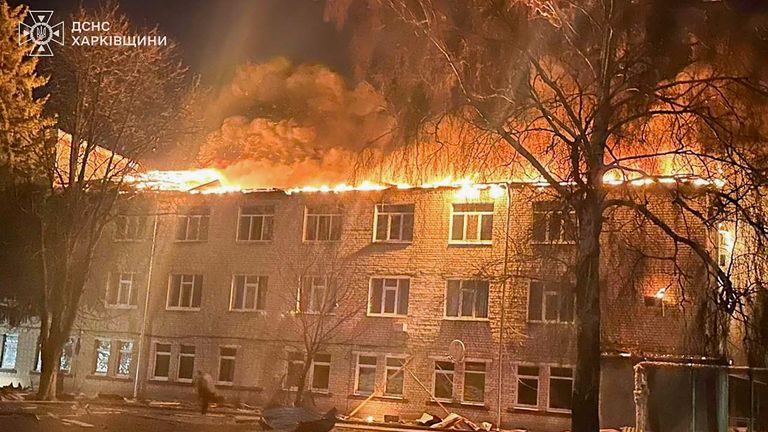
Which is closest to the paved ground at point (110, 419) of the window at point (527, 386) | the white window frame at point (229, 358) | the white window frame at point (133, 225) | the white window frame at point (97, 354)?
the white window frame at point (229, 358)

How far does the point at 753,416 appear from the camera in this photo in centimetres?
2555

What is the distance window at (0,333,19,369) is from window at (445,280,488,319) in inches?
793

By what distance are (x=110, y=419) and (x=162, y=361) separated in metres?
11.2

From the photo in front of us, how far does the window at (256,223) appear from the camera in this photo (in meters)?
33.4

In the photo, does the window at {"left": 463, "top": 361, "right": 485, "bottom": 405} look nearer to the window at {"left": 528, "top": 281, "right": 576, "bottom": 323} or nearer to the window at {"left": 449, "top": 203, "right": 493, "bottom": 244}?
the window at {"left": 528, "top": 281, "right": 576, "bottom": 323}

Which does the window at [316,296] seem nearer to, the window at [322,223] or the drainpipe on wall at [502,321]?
the window at [322,223]

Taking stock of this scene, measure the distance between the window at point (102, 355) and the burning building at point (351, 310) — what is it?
6 cm

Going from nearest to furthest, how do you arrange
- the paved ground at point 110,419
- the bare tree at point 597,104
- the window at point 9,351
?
the bare tree at point 597,104, the paved ground at point 110,419, the window at point 9,351

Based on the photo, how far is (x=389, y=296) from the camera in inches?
1200

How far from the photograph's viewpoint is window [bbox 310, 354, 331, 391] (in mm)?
30770

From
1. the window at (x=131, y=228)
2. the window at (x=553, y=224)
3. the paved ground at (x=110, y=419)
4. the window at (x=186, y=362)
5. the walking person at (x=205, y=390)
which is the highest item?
the window at (x=131, y=228)

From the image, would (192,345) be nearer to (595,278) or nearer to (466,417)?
(466,417)

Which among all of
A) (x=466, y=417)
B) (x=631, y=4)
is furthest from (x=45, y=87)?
(x=631, y=4)

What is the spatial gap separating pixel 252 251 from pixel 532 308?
11.9 m
